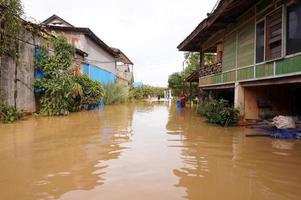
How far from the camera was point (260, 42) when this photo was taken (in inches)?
388

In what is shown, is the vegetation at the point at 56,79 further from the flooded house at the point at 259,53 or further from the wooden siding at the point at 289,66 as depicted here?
the wooden siding at the point at 289,66

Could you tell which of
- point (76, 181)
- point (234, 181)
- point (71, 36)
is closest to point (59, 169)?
point (76, 181)

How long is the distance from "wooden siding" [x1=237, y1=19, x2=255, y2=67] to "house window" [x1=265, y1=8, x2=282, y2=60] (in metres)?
1.08

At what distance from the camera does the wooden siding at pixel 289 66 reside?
7.43 metres

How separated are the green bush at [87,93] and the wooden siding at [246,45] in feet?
29.0

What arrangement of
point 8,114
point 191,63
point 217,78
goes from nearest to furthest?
point 8,114 → point 217,78 → point 191,63

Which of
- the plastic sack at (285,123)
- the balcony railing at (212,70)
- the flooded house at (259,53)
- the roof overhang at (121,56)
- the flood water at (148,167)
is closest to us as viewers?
the flood water at (148,167)

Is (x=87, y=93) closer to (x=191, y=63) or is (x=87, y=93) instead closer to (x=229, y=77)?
(x=229, y=77)

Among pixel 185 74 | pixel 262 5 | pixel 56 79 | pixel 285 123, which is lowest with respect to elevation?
pixel 285 123

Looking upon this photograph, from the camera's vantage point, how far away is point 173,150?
6746 mm

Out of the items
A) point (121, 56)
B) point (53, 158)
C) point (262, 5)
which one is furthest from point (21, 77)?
point (121, 56)

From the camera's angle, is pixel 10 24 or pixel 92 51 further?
pixel 92 51

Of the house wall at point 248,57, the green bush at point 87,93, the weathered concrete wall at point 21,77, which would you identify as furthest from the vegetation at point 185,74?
the weathered concrete wall at point 21,77

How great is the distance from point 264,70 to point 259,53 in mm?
852
